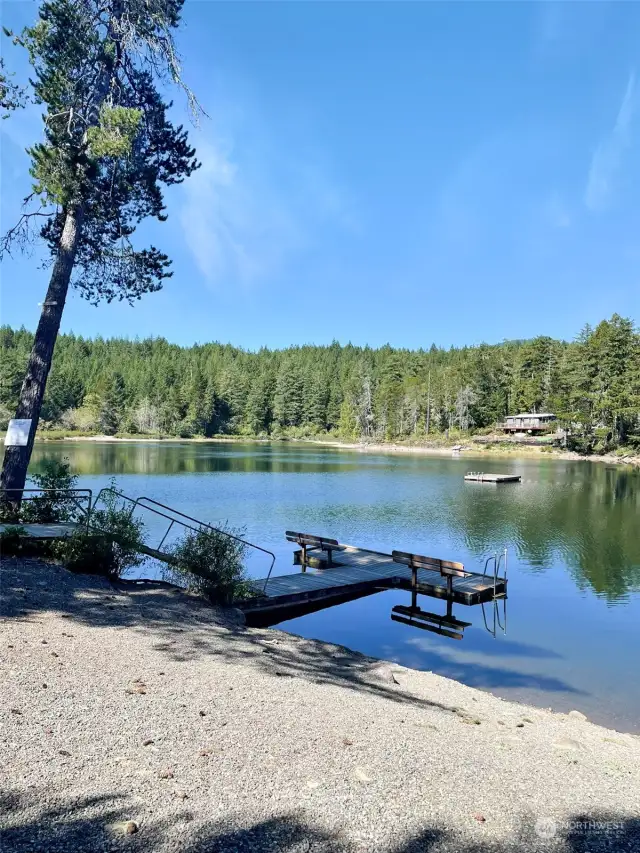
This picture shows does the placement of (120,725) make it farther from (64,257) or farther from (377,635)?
(64,257)

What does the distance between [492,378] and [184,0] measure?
84.3 metres

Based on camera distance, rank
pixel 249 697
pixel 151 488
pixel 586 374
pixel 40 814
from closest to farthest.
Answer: pixel 40 814, pixel 249 697, pixel 151 488, pixel 586 374

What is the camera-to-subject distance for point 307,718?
5188mm

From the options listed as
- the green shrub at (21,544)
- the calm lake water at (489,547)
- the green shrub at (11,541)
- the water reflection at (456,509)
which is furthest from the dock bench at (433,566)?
the green shrub at (11,541)

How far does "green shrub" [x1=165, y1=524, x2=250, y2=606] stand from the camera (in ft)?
34.3

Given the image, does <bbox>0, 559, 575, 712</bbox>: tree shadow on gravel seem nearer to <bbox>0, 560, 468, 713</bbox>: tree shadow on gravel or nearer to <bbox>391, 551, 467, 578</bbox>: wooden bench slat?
<bbox>0, 560, 468, 713</bbox>: tree shadow on gravel

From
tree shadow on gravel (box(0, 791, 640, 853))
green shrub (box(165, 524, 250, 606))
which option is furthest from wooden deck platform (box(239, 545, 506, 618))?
tree shadow on gravel (box(0, 791, 640, 853))

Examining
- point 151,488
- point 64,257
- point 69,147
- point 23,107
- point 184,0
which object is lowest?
point 151,488

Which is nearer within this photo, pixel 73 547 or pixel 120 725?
pixel 120 725

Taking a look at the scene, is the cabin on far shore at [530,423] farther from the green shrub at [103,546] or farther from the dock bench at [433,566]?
the green shrub at [103,546]

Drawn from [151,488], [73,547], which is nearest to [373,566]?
[73,547]

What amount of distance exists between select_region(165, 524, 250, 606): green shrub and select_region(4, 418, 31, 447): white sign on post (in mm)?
4160

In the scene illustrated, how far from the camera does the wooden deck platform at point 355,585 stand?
1180 centimetres

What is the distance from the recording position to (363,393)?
105 meters
